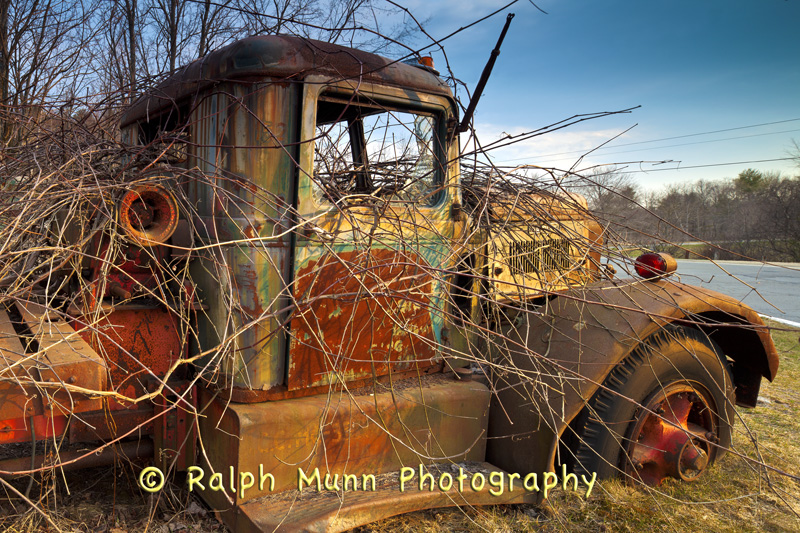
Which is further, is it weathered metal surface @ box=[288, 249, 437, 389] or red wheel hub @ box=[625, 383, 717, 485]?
red wheel hub @ box=[625, 383, 717, 485]

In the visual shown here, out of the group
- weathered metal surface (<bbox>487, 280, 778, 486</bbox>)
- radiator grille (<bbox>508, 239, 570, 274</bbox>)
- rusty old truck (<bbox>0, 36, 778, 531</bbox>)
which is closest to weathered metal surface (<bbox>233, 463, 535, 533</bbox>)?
rusty old truck (<bbox>0, 36, 778, 531</bbox>)

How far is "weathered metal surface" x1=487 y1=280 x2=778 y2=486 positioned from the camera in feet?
8.76

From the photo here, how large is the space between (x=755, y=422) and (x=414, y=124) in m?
3.84

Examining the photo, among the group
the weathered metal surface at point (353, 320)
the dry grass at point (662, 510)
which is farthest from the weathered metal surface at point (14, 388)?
the dry grass at point (662, 510)

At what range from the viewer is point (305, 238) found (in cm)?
228

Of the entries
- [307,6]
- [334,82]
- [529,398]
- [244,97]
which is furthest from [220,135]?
[307,6]

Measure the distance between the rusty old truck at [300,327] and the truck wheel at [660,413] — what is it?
0.7 inches

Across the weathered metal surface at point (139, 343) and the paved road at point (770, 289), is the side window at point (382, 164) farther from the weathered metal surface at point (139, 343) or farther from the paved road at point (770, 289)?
the paved road at point (770, 289)

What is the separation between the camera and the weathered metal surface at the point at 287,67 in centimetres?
221

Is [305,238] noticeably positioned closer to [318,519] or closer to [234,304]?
[234,304]

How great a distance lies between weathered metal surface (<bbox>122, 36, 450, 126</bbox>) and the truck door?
0.22 ft

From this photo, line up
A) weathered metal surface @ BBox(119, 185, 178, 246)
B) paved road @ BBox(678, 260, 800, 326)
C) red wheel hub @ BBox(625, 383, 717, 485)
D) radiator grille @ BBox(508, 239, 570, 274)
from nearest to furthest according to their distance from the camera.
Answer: weathered metal surface @ BBox(119, 185, 178, 246), red wheel hub @ BBox(625, 383, 717, 485), radiator grille @ BBox(508, 239, 570, 274), paved road @ BBox(678, 260, 800, 326)
